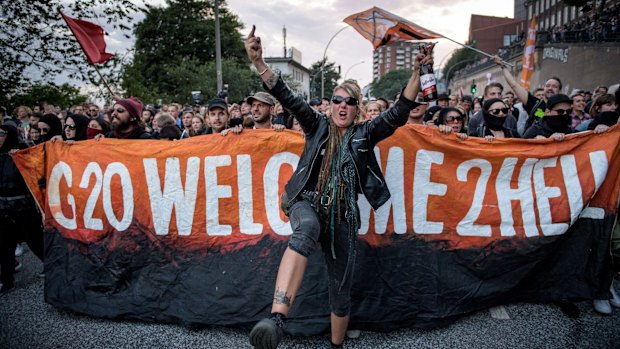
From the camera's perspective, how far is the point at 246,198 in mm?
3725

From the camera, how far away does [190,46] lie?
3869 cm

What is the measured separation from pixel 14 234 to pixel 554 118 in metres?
6.01

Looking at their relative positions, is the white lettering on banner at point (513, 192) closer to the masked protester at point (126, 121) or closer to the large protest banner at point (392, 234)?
the large protest banner at point (392, 234)

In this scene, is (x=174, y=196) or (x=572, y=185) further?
(x=174, y=196)

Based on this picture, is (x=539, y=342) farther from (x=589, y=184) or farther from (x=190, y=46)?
(x=190, y=46)

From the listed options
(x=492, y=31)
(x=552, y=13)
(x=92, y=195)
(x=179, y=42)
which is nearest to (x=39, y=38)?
(x=92, y=195)

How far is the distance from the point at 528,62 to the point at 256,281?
8154 mm

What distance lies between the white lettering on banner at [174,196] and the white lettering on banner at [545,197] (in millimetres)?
3131

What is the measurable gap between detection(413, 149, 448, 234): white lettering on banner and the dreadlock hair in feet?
3.37

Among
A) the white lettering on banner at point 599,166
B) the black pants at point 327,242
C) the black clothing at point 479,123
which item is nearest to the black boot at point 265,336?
the black pants at point 327,242

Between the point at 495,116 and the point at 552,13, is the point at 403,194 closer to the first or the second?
the point at 495,116

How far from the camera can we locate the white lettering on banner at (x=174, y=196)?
149 inches

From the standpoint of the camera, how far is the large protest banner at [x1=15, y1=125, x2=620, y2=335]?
3.50 meters

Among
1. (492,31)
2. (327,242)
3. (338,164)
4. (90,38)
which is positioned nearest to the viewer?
(338,164)
